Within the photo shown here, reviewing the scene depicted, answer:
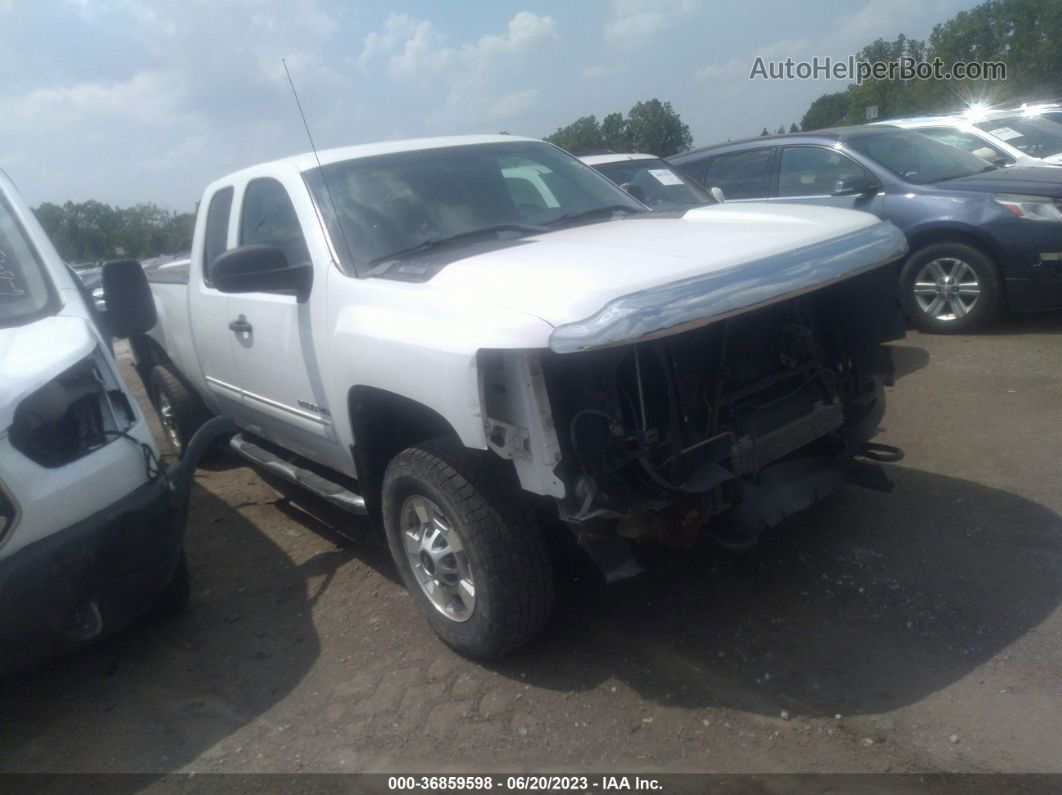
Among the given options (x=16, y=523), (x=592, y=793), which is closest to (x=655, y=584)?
(x=592, y=793)

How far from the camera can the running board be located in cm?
373

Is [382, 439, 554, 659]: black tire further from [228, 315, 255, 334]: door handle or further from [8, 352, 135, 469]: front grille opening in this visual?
[228, 315, 255, 334]: door handle

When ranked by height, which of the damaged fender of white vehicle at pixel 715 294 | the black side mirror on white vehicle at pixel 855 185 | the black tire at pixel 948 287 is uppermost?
the damaged fender of white vehicle at pixel 715 294

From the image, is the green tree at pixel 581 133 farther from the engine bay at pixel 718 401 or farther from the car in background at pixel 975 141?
the engine bay at pixel 718 401

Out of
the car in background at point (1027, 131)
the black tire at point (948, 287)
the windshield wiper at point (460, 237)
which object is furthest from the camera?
the car in background at point (1027, 131)

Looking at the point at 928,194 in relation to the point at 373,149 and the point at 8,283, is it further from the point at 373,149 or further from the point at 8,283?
the point at 8,283

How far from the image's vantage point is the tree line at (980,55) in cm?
4022

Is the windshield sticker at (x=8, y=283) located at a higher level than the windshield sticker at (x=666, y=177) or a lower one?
higher

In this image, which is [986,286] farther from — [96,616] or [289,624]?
[96,616]

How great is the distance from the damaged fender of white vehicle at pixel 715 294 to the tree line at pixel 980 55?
131 ft

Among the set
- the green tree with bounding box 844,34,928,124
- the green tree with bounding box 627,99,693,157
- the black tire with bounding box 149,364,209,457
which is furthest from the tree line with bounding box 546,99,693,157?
the black tire with bounding box 149,364,209,457

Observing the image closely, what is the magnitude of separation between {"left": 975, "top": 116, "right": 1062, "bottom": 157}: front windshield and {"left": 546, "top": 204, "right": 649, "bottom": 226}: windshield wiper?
290 inches

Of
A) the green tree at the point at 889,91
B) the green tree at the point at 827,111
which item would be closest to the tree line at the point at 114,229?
the green tree at the point at 889,91

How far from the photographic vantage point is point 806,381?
330cm
